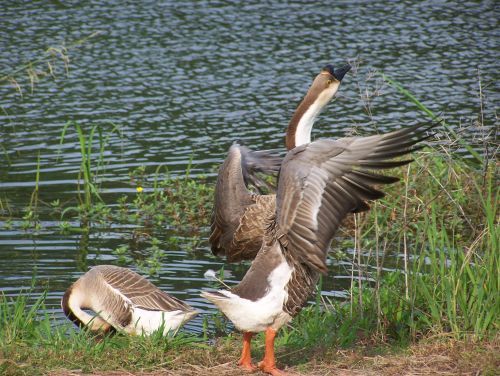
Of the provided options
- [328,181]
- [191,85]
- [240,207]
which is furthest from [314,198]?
[191,85]

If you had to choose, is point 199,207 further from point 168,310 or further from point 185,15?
point 185,15

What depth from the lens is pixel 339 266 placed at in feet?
31.9

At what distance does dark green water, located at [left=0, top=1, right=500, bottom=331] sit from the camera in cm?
1057

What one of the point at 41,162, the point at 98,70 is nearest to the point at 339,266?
the point at 41,162

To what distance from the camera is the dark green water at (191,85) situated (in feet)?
34.7

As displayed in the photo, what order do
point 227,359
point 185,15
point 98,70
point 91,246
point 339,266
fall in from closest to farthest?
1. point 227,359
2. point 339,266
3. point 91,246
4. point 98,70
5. point 185,15

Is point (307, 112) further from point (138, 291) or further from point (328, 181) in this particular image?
point (138, 291)

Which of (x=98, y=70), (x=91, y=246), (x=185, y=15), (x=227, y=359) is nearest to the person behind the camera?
(x=227, y=359)

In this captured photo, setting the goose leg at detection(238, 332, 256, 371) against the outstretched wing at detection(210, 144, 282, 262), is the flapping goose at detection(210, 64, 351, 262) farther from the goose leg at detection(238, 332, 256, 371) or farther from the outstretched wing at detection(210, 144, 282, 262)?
the goose leg at detection(238, 332, 256, 371)

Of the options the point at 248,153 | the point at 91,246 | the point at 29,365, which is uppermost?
the point at 248,153

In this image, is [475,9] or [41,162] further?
[475,9]

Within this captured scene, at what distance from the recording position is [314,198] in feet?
18.2

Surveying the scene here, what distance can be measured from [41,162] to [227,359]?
304 inches

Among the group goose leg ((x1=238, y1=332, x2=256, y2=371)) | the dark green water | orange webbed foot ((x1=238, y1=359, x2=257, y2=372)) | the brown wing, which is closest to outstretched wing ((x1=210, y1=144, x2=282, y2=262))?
the brown wing
